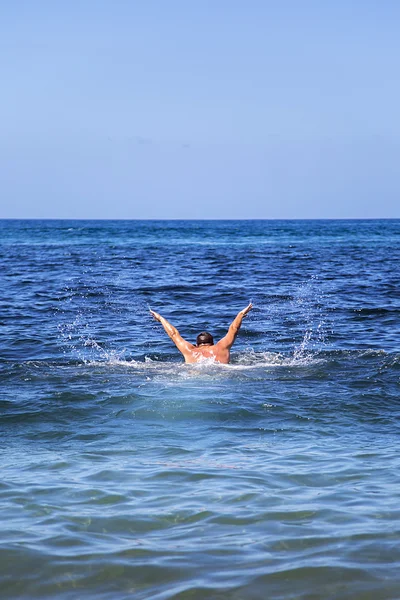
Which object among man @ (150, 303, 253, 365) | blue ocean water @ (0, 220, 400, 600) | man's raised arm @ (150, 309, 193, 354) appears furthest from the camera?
man's raised arm @ (150, 309, 193, 354)

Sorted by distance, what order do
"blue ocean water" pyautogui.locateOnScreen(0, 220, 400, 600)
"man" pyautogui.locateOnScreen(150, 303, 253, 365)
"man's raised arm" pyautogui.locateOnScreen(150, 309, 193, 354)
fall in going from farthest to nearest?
1. "man's raised arm" pyautogui.locateOnScreen(150, 309, 193, 354)
2. "man" pyautogui.locateOnScreen(150, 303, 253, 365)
3. "blue ocean water" pyautogui.locateOnScreen(0, 220, 400, 600)

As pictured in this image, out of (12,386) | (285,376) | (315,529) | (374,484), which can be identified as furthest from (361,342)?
(315,529)

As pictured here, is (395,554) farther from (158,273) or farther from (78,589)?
(158,273)

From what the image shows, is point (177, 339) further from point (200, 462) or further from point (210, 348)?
point (200, 462)

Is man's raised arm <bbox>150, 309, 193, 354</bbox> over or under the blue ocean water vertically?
over

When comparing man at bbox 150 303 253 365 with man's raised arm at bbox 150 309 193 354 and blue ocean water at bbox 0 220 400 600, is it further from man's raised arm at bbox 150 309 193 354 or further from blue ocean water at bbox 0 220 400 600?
blue ocean water at bbox 0 220 400 600

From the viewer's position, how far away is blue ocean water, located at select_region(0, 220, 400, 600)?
5871 millimetres

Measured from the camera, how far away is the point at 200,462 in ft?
27.5

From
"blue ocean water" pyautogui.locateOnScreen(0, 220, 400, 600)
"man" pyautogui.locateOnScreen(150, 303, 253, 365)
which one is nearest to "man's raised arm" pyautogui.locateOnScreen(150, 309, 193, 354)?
"man" pyautogui.locateOnScreen(150, 303, 253, 365)

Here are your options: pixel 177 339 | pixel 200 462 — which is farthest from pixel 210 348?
pixel 200 462

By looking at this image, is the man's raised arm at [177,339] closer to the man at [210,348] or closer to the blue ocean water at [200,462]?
the man at [210,348]

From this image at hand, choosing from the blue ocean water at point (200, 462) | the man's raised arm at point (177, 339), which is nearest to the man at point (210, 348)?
the man's raised arm at point (177, 339)

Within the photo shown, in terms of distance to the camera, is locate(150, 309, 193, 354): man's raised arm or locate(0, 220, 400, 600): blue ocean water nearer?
locate(0, 220, 400, 600): blue ocean water

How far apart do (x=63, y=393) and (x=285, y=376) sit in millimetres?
3799
